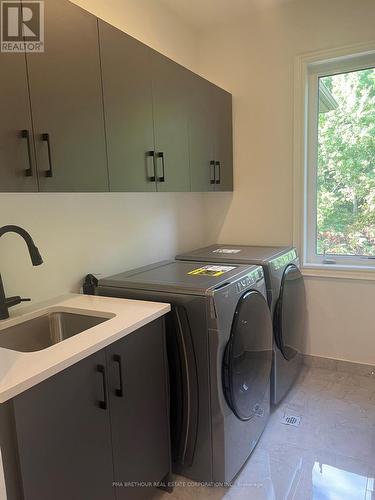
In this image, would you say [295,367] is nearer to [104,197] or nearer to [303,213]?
[303,213]

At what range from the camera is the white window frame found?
2488 mm

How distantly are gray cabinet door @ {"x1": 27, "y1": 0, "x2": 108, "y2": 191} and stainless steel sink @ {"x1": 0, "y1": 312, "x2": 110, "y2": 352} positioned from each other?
56 centimetres

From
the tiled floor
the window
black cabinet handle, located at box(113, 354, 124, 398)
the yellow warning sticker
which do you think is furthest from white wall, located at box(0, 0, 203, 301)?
the tiled floor

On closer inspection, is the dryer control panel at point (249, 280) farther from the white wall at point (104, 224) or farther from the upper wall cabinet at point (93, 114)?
the white wall at point (104, 224)

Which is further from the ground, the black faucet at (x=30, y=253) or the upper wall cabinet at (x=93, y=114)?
the upper wall cabinet at (x=93, y=114)

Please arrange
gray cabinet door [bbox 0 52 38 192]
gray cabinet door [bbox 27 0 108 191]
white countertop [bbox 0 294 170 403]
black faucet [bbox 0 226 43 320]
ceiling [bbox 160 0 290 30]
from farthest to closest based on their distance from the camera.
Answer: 1. ceiling [bbox 160 0 290 30]
2. black faucet [bbox 0 226 43 320]
3. gray cabinet door [bbox 27 0 108 191]
4. gray cabinet door [bbox 0 52 38 192]
5. white countertop [bbox 0 294 170 403]

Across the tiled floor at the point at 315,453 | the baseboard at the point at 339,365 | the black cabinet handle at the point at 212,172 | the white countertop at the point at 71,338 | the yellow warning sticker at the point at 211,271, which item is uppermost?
the black cabinet handle at the point at 212,172

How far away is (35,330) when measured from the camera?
5.12 feet

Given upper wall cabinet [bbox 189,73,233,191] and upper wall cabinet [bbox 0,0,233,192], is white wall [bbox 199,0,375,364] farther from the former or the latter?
upper wall cabinet [bbox 0,0,233,192]

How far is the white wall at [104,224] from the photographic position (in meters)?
1.61

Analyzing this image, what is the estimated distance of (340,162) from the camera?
2605mm

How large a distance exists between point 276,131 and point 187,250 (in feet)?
3.63

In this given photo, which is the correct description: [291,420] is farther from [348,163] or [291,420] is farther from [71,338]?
[348,163]

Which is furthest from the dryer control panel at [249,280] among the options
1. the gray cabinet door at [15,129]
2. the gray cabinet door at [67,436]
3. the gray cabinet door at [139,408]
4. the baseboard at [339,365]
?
the baseboard at [339,365]
